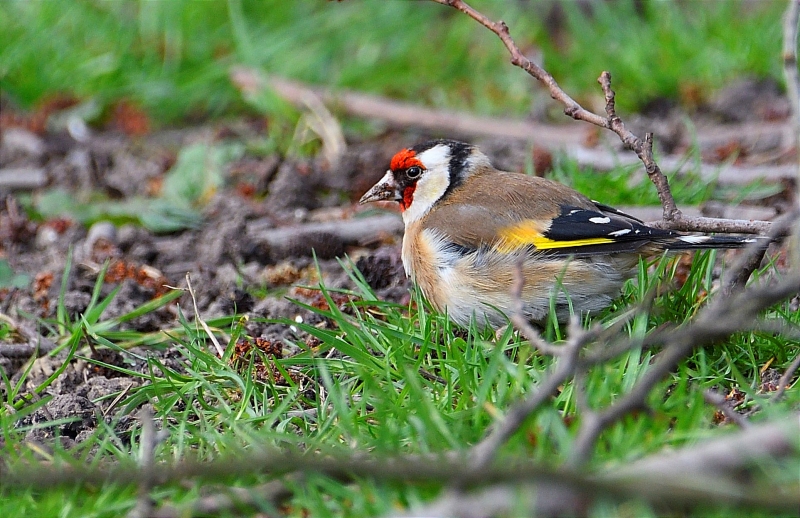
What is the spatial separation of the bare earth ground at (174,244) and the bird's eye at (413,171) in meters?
0.40

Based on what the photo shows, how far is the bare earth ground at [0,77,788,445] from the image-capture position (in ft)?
13.3

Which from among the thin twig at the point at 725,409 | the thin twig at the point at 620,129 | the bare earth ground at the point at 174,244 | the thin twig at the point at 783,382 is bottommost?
the bare earth ground at the point at 174,244

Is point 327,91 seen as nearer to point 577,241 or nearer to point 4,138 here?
point 4,138

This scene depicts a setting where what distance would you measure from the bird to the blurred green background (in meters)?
3.09

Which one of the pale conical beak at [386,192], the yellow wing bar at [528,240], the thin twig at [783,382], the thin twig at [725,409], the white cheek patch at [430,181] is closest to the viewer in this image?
the thin twig at [725,409]

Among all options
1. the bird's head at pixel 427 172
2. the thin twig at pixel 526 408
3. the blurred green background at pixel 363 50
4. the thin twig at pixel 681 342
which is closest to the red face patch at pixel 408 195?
the bird's head at pixel 427 172

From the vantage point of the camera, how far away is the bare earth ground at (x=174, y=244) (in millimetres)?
4051

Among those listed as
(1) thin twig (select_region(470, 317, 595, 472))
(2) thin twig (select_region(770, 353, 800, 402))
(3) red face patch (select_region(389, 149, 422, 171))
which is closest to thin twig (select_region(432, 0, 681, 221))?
(2) thin twig (select_region(770, 353, 800, 402))

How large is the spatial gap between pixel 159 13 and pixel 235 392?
4.68 meters

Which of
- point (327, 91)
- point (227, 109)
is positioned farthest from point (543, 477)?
point (227, 109)

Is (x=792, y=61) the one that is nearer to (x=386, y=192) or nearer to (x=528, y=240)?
(x=528, y=240)

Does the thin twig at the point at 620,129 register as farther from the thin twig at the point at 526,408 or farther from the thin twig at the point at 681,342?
the thin twig at the point at 526,408

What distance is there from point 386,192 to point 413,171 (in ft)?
0.58

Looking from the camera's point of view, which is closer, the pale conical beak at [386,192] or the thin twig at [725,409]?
the thin twig at [725,409]
